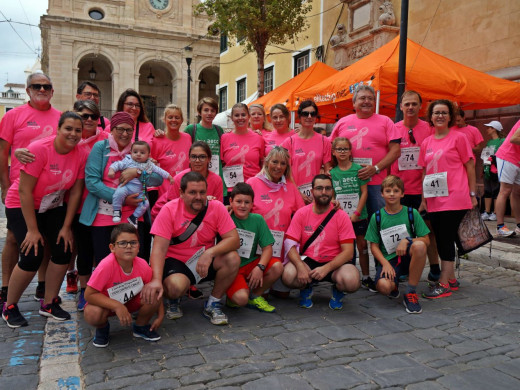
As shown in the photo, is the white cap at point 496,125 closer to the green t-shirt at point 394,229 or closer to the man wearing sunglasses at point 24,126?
the green t-shirt at point 394,229

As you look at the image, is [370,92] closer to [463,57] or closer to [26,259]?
[26,259]

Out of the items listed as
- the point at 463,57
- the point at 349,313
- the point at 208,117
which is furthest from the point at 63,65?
the point at 349,313

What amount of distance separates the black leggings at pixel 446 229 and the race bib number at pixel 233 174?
7.11 feet

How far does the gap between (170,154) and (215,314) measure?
1924mm

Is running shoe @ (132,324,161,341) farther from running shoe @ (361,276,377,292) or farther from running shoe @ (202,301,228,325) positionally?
running shoe @ (361,276,377,292)

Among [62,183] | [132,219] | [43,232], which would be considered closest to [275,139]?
[132,219]

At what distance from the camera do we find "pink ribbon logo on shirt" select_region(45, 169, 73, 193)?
394 centimetres

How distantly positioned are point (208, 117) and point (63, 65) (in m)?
29.8

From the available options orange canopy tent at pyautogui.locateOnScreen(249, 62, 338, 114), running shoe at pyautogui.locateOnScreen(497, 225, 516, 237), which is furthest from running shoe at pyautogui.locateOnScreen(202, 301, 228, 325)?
orange canopy tent at pyautogui.locateOnScreen(249, 62, 338, 114)

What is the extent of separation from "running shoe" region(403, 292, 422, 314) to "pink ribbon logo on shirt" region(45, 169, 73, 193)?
3323 mm

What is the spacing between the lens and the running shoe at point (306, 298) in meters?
4.52

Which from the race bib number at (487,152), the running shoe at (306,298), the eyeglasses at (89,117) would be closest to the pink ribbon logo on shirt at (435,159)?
the running shoe at (306,298)

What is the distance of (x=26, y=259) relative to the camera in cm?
389

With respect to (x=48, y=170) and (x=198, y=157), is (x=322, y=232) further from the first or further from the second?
(x=48, y=170)
